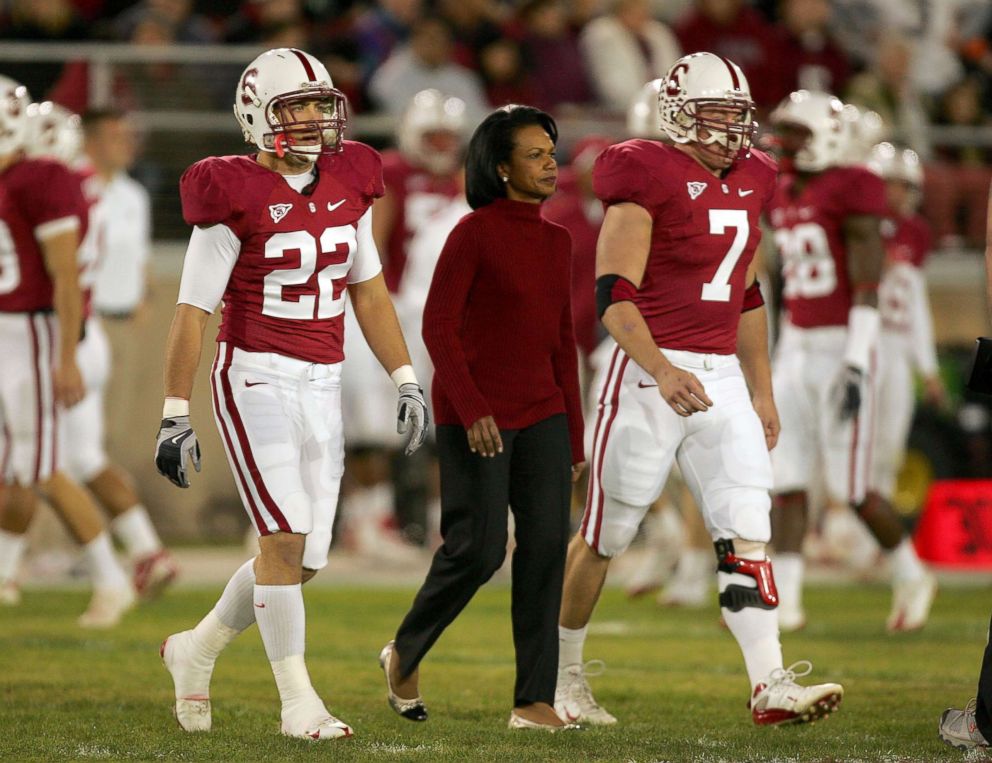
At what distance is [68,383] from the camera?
7.10 metres

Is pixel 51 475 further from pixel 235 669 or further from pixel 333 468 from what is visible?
pixel 333 468

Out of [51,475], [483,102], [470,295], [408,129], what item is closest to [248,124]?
[470,295]

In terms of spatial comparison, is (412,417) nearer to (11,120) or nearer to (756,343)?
(756,343)

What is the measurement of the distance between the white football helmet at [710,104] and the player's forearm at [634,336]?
1.73 ft

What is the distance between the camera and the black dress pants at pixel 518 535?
4887mm

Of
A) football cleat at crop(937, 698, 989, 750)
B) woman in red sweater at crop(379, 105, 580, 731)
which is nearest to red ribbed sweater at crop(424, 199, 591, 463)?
woman in red sweater at crop(379, 105, 580, 731)

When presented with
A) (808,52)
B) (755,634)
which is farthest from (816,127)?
(808,52)

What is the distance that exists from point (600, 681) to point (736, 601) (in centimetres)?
127

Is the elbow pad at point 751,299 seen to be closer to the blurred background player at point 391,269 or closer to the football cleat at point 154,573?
the football cleat at point 154,573

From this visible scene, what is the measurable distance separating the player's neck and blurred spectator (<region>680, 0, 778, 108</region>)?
26.5 feet

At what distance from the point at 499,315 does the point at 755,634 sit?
43.5 inches

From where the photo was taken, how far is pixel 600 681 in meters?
6.05

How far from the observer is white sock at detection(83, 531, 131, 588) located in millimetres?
7527

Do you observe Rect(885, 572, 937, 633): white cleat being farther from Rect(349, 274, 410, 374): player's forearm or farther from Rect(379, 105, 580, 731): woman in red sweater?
Rect(349, 274, 410, 374): player's forearm
